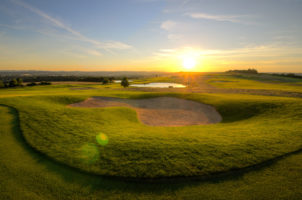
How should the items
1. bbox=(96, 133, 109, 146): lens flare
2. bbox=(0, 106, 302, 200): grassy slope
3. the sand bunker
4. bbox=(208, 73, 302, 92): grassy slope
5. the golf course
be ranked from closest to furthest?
1. bbox=(0, 106, 302, 200): grassy slope
2. the golf course
3. bbox=(96, 133, 109, 146): lens flare
4. the sand bunker
5. bbox=(208, 73, 302, 92): grassy slope

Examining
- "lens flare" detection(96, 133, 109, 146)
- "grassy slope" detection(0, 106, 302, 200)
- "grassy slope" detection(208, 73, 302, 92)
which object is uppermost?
"grassy slope" detection(208, 73, 302, 92)

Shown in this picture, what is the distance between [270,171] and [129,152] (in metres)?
7.02

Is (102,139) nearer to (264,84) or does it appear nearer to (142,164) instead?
(142,164)

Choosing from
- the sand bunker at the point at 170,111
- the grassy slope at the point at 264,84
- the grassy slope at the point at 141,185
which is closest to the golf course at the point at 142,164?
the grassy slope at the point at 141,185

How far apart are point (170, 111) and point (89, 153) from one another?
579 inches

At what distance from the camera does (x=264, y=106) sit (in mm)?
17203

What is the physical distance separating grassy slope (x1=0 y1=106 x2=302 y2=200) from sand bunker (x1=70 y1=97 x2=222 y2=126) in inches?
385

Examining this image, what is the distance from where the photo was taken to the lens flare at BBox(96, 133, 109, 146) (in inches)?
351

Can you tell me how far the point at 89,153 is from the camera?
311 inches

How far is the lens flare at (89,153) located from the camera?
7.29m

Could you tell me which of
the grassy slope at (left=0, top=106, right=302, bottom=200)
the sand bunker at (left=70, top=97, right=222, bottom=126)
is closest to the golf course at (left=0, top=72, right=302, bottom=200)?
the grassy slope at (left=0, top=106, right=302, bottom=200)

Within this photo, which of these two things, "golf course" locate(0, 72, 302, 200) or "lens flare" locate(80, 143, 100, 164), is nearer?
"golf course" locate(0, 72, 302, 200)

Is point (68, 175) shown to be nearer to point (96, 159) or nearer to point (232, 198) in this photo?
point (96, 159)

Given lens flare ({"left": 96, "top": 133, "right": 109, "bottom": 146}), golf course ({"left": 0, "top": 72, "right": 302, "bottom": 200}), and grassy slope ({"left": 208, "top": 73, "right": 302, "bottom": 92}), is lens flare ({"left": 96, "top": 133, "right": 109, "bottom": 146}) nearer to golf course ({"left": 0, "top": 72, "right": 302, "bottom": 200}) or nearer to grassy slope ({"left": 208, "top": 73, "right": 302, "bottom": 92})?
golf course ({"left": 0, "top": 72, "right": 302, "bottom": 200})
